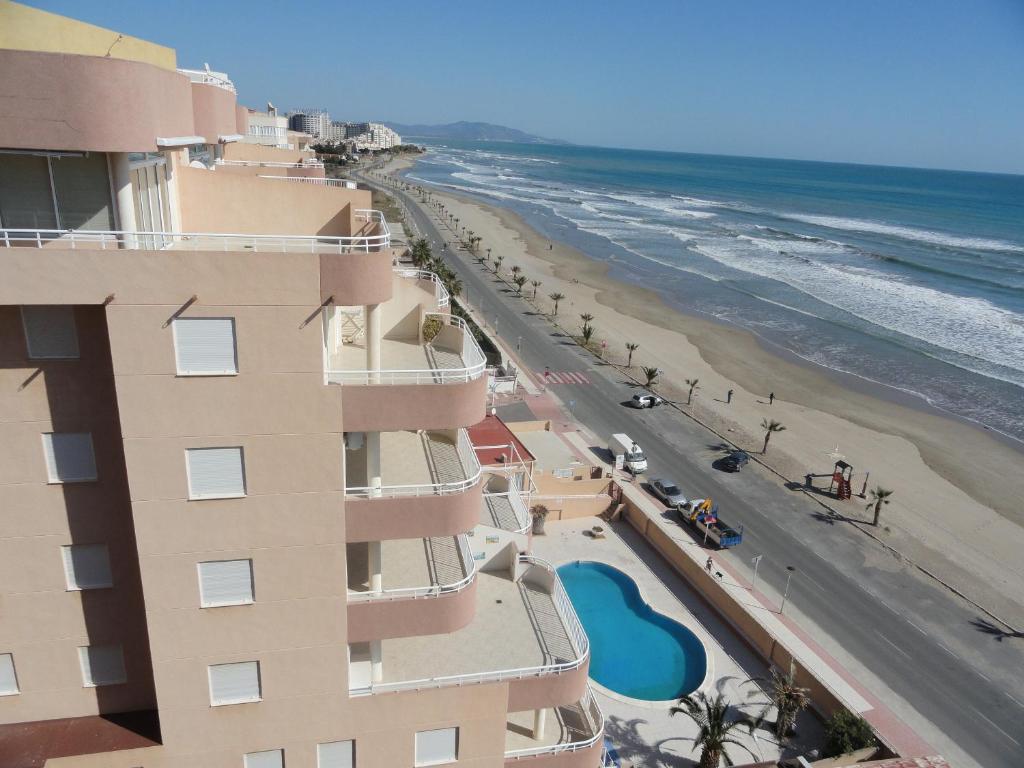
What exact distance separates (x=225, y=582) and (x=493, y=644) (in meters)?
7.47

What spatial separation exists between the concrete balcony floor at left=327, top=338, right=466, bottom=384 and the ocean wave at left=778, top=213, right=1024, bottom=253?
165 meters

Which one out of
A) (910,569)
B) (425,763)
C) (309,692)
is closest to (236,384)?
(309,692)

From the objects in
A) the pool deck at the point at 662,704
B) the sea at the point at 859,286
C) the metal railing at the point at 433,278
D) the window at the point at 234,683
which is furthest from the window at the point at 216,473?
the sea at the point at 859,286

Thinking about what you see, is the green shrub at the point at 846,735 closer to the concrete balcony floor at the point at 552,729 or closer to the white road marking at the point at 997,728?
the white road marking at the point at 997,728

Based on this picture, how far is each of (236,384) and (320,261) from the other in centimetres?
273

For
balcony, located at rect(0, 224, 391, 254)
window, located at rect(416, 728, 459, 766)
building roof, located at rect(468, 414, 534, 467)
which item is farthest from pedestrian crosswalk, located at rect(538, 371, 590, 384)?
balcony, located at rect(0, 224, 391, 254)

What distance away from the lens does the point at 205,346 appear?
1177cm

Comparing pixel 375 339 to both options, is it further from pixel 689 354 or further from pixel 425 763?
pixel 689 354

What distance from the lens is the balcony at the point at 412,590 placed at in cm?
1453

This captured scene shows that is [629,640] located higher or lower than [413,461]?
lower

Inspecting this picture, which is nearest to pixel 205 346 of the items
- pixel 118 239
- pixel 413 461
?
pixel 118 239

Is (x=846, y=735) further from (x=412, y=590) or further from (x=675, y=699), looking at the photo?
(x=412, y=590)

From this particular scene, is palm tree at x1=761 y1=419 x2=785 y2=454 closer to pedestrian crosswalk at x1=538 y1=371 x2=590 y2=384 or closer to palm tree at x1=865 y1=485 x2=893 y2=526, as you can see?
palm tree at x1=865 y1=485 x2=893 y2=526

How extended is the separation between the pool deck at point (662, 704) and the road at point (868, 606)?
4642 mm
